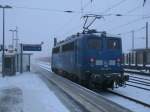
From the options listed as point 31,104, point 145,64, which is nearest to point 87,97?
point 31,104

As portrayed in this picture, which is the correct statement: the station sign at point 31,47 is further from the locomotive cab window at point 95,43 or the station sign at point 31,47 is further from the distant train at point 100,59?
the locomotive cab window at point 95,43

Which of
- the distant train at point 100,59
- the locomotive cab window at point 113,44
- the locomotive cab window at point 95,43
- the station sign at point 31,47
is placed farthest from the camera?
the station sign at point 31,47

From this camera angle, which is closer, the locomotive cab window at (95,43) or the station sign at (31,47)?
the locomotive cab window at (95,43)

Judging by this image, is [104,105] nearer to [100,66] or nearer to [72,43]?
[100,66]

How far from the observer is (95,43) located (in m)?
22.0

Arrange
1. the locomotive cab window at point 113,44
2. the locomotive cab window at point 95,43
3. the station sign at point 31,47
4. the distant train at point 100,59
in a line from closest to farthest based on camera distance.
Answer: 1. the distant train at point 100,59
2. the locomotive cab window at point 95,43
3. the locomotive cab window at point 113,44
4. the station sign at point 31,47

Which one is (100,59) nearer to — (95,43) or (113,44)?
(95,43)

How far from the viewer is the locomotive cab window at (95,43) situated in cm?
2191

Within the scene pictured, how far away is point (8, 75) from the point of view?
4028 cm

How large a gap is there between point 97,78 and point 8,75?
843 inches

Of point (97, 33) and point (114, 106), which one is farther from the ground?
point (97, 33)

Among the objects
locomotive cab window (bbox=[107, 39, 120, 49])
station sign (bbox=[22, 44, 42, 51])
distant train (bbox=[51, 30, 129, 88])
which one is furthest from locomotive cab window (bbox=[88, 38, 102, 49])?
station sign (bbox=[22, 44, 42, 51])

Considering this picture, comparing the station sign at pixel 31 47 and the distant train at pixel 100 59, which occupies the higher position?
the station sign at pixel 31 47

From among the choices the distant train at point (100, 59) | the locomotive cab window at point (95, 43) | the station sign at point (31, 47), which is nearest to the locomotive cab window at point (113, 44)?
the distant train at point (100, 59)
